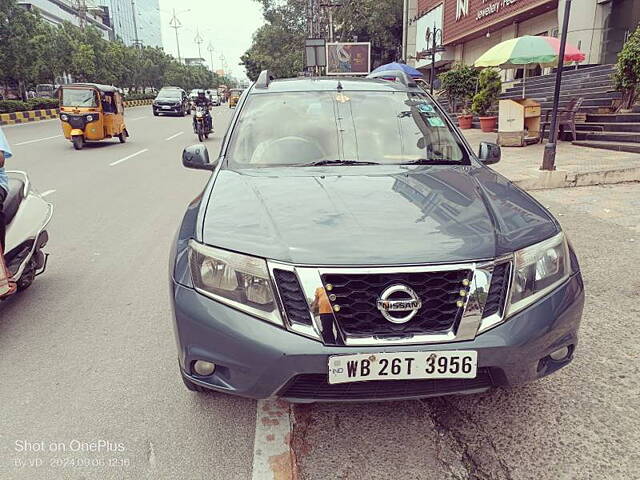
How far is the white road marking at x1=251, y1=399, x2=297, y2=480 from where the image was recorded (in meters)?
2.13

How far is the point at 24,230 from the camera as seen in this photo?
3857 millimetres

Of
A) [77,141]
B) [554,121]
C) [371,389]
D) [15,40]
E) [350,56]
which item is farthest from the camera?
[350,56]

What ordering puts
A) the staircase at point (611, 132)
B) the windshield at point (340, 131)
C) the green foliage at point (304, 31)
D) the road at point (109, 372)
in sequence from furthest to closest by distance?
the green foliage at point (304, 31) < the staircase at point (611, 132) < the windshield at point (340, 131) < the road at point (109, 372)

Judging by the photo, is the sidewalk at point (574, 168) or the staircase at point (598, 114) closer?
the sidewalk at point (574, 168)

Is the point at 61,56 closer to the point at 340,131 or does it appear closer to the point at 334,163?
the point at 340,131

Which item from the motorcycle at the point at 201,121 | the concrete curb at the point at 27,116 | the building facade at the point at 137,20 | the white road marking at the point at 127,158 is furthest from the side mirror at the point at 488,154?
the building facade at the point at 137,20

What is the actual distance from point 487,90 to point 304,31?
4191 cm

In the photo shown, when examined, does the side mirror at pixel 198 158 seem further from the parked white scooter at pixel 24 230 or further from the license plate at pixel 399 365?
the license plate at pixel 399 365

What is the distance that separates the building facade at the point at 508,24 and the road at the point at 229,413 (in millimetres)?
14852

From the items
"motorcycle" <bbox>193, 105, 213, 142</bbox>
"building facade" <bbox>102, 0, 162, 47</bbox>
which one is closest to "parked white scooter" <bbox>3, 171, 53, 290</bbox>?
"motorcycle" <bbox>193, 105, 213, 142</bbox>

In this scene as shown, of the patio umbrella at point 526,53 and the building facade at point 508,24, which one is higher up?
the building facade at point 508,24

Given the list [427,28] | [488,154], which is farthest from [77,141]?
[427,28]

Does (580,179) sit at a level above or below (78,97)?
below

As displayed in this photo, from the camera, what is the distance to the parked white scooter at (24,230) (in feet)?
12.1
